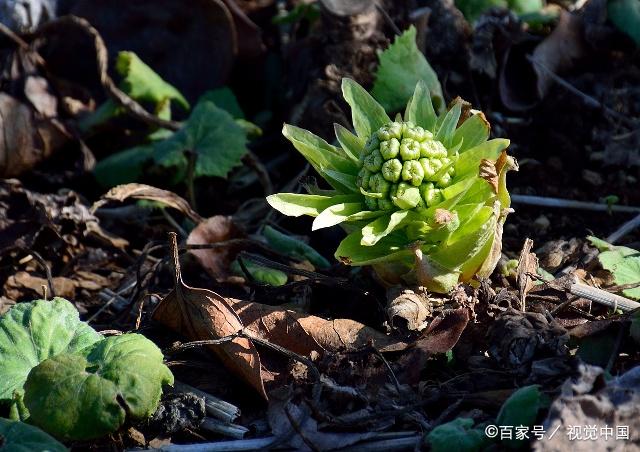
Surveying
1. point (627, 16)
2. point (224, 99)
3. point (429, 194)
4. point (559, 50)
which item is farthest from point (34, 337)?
point (627, 16)

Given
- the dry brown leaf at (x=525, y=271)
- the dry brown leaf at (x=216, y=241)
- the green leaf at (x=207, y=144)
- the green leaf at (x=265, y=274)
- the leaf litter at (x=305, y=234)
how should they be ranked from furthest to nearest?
1. the green leaf at (x=207, y=144)
2. the dry brown leaf at (x=216, y=241)
3. the green leaf at (x=265, y=274)
4. the dry brown leaf at (x=525, y=271)
5. the leaf litter at (x=305, y=234)

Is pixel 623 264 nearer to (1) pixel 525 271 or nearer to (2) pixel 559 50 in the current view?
(1) pixel 525 271

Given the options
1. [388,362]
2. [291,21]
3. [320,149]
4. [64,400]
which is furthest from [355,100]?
[291,21]

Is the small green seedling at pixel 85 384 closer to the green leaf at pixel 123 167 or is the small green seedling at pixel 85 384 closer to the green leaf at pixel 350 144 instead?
the green leaf at pixel 350 144

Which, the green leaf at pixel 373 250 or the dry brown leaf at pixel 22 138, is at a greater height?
the green leaf at pixel 373 250

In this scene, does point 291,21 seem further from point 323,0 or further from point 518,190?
point 518,190

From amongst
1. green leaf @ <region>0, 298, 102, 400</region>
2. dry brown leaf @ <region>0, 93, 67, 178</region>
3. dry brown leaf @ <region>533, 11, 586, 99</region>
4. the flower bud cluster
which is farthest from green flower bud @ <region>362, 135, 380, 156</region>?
dry brown leaf @ <region>0, 93, 67, 178</region>

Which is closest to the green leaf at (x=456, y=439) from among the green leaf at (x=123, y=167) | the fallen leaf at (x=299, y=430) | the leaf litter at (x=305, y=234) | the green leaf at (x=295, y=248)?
the leaf litter at (x=305, y=234)

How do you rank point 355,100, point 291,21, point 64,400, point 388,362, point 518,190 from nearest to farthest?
1. point 64,400
2. point 388,362
3. point 355,100
4. point 518,190
5. point 291,21
